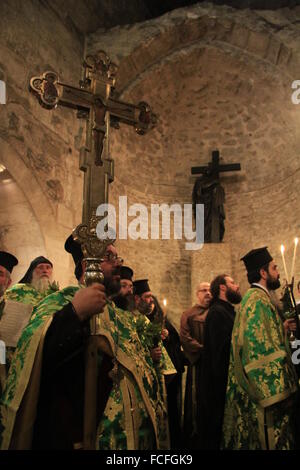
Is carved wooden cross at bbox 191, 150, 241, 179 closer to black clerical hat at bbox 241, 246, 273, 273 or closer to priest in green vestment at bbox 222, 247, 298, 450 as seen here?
black clerical hat at bbox 241, 246, 273, 273

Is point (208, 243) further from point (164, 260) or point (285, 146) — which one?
point (285, 146)

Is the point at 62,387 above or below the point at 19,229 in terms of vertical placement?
below

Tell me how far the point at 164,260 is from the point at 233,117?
12.0 feet

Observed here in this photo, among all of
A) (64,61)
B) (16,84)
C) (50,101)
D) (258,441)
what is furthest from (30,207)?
(258,441)

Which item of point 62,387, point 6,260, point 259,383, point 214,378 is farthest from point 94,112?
point 214,378

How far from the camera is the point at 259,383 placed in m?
2.76

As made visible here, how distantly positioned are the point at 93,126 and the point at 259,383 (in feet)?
6.07

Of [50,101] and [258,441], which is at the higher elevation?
[50,101]

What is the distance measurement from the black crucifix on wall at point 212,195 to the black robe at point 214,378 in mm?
5423

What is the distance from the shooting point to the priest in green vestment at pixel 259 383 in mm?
2734

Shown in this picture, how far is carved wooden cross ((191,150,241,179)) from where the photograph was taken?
31.4ft

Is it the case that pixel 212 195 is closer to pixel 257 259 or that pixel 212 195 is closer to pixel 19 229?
pixel 19 229

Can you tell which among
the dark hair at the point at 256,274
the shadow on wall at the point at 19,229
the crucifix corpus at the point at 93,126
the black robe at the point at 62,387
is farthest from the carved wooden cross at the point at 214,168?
the black robe at the point at 62,387

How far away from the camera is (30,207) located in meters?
7.02
